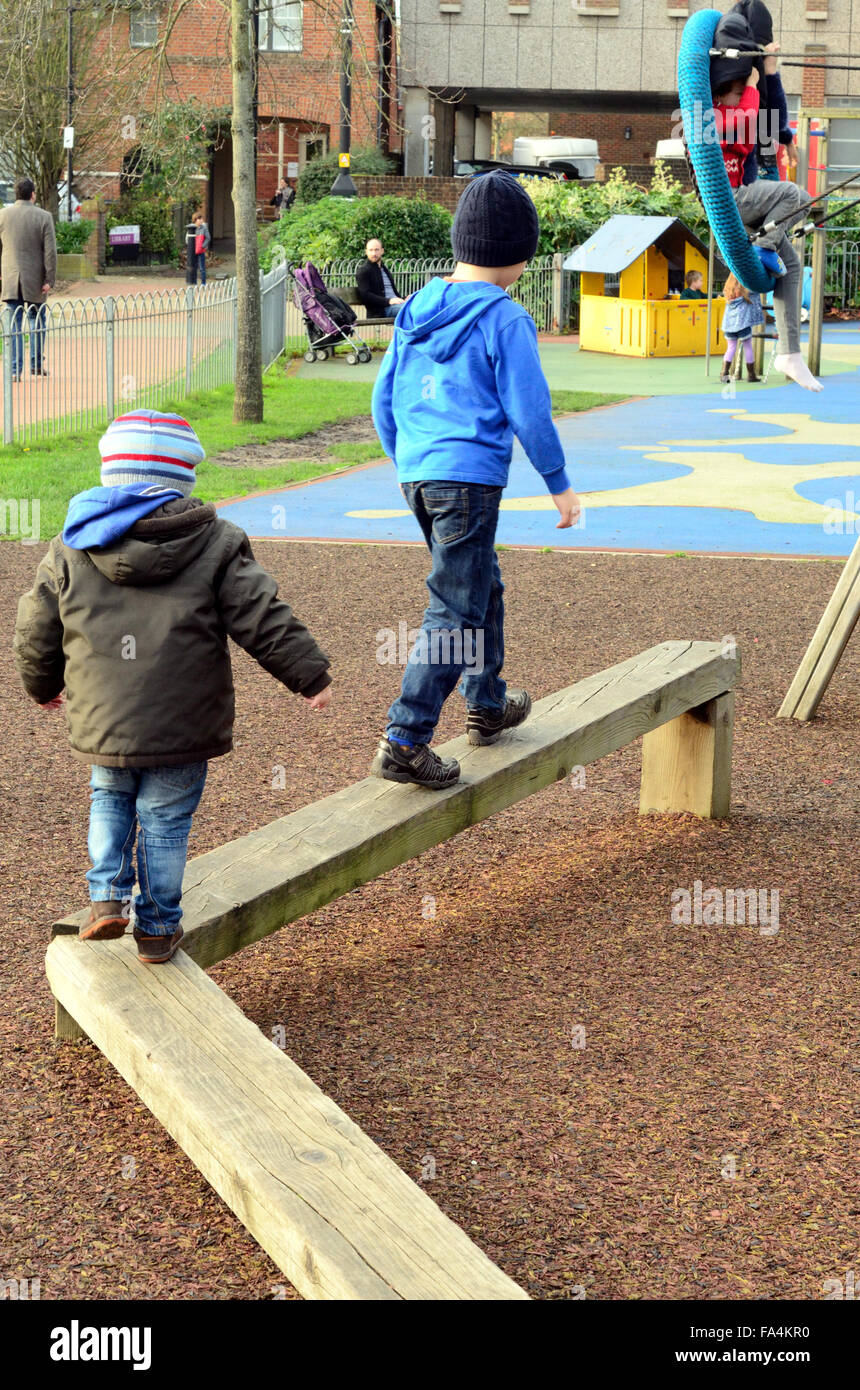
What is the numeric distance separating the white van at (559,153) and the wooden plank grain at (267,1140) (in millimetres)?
39119

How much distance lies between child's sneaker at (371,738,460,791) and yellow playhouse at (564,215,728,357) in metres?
18.8

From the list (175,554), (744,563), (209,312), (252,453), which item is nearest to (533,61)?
(209,312)

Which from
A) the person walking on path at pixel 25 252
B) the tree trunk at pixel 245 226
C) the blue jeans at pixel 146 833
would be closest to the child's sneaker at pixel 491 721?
the blue jeans at pixel 146 833

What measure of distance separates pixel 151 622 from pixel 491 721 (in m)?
1.66

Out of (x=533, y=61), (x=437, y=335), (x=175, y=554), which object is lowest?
(x=175, y=554)

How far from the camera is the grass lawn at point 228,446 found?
1164 centimetres

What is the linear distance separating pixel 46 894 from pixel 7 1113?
1244mm

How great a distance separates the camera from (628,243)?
74.8 feet

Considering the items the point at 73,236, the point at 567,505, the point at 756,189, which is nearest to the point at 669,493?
the point at 756,189


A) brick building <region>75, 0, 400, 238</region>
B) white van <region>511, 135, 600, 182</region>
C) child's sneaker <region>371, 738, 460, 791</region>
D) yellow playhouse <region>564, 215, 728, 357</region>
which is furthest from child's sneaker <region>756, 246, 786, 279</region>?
white van <region>511, 135, 600, 182</region>

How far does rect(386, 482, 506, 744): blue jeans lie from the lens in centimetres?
439

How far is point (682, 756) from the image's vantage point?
5566 mm

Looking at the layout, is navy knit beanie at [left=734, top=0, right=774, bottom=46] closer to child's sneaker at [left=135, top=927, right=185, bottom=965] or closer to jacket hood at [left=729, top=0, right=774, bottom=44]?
jacket hood at [left=729, top=0, right=774, bottom=44]

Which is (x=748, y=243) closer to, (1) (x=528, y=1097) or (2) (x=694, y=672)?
(2) (x=694, y=672)
